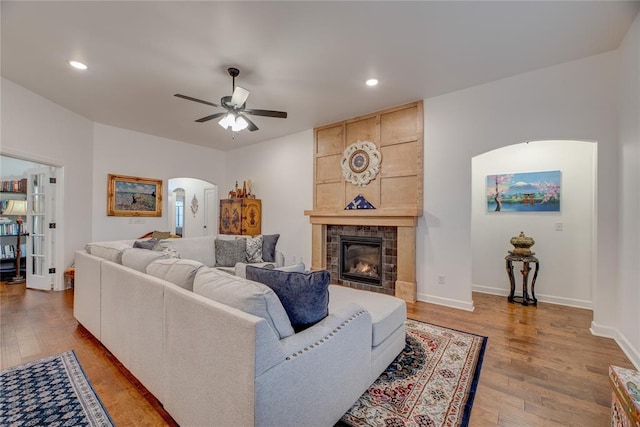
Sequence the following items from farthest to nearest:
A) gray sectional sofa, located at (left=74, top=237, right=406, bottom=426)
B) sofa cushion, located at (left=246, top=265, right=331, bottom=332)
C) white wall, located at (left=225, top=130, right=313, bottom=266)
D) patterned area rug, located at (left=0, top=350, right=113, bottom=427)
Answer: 1. white wall, located at (left=225, top=130, right=313, bottom=266)
2. patterned area rug, located at (left=0, top=350, right=113, bottom=427)
3. sofa cushion, located at (left=246, top=265, right=331, bottom=332)
4. gray sectional sofa, located at (left=74, top=237, right=406, bottom=426)

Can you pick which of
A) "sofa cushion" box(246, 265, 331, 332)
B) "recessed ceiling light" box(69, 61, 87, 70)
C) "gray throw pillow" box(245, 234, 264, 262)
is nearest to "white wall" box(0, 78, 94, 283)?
"recessed ceiling light" box(69, 61, 87, 70)

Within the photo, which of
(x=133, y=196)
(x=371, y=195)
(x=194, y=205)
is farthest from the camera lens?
(x=194, y=205)

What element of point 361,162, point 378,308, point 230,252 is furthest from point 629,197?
point 230,252

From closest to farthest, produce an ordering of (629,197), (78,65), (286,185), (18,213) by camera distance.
Result: 1. (629,197)
2. (78,65)
3. (18,213)
4. (286,185)

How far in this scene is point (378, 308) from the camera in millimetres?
2170

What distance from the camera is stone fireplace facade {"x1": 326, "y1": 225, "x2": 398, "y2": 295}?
4129mm

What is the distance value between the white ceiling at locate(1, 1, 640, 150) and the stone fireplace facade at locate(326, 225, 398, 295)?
1.95 metres

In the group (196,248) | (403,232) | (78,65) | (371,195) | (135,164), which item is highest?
(78,65)

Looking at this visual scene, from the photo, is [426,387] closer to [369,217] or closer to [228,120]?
[369,217]

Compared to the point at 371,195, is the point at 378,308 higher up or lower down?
lower down

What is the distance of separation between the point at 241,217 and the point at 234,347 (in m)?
4.76

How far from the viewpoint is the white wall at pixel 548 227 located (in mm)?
3674

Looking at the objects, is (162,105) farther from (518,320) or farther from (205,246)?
(518,320)

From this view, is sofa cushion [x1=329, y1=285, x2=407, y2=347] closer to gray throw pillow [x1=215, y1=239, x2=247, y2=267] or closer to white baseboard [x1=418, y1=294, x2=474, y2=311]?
white baseboard [x1=418, y1=294, x2=474, y2=311]
